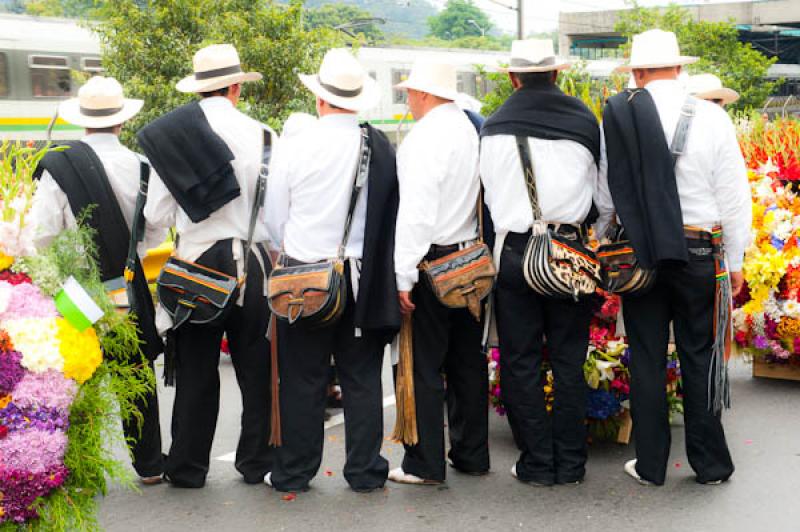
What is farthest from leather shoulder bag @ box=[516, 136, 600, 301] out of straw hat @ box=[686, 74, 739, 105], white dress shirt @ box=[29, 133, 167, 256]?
straw hat @ box=[686, 74, 739, 105]

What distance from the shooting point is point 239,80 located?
5.03 m

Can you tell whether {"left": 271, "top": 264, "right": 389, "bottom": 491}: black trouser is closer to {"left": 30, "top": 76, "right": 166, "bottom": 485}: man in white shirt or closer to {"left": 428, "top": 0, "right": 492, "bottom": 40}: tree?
{"left": 30, "top": 76, "right": 166, "bottom": 485}: man in white shirt

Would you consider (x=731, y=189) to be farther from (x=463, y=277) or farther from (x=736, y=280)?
(x=463, y=277)

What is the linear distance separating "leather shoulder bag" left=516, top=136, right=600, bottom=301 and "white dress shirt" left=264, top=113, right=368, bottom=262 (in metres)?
0.79

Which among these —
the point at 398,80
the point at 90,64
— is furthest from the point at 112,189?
the point at 398,80

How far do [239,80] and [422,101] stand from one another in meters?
0.93

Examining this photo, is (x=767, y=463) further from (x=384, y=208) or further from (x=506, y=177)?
(x=384, y=208)

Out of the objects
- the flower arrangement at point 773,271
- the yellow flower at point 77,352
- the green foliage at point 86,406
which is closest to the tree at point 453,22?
the flower arrangement at point 773,271

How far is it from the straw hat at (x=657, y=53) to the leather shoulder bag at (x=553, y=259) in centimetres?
70

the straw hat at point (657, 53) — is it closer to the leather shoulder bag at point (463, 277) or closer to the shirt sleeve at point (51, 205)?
the leather shoulder bag at point (463, 277)

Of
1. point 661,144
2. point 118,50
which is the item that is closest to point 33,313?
point 661,144

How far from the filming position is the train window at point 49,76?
1881 centimetres

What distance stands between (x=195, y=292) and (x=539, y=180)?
1.71 meters

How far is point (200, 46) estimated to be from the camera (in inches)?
528
